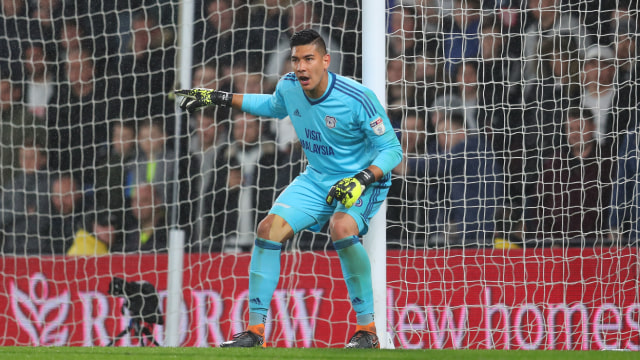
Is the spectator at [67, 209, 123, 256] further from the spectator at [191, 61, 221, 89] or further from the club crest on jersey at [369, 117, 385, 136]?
the club crest on jersey at [369, 117, 385, 136]

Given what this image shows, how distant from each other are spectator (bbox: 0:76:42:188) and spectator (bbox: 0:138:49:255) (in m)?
0.04

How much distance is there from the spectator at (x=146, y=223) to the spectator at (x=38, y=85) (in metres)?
0.93

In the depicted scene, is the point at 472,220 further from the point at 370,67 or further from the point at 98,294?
the point at 98,294

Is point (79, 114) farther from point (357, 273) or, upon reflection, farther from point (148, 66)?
point (357, 273)

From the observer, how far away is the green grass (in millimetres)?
3047

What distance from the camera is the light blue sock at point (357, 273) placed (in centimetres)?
371

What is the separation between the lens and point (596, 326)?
5047 millimetres

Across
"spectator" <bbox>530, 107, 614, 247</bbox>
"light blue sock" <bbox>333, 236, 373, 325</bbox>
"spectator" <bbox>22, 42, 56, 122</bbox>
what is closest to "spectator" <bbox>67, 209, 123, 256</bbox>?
"spectator" <bbox>22, 42, 56, 122</bbox>

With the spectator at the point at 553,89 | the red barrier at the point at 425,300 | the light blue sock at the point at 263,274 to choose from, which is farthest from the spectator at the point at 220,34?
the light blue sock at the point at 263,274

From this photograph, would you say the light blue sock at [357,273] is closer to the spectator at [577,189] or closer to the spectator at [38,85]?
the spectator at [577,189]

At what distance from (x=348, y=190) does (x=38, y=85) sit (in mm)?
3586

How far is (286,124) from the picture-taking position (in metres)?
5.99

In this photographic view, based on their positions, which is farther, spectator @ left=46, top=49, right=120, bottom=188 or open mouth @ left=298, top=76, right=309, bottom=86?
spectator @ left=46, top=49, right=120, bottom=188

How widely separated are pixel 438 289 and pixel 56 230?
8.90 ft
